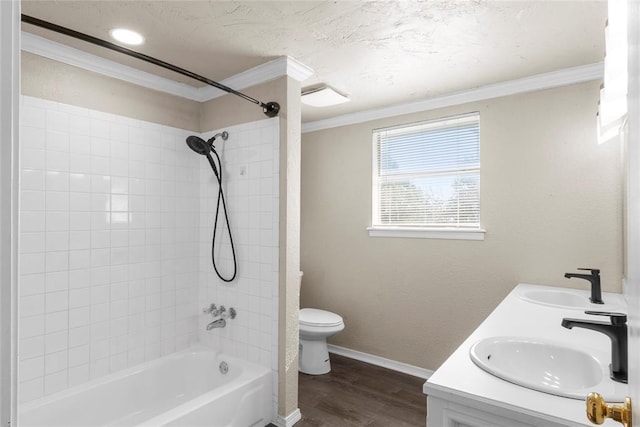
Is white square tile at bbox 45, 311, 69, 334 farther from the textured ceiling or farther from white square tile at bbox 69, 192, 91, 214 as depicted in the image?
the textured ceiling

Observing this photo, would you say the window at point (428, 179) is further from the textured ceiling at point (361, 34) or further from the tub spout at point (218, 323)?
the tub spout at point (218, 323)

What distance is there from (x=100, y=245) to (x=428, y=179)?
2.55 meters

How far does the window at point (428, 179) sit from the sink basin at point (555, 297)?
1.98 feet

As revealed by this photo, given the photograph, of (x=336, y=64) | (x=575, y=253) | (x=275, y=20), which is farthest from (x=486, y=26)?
(x=575, y=253)

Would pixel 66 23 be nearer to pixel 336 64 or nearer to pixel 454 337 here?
pixel 336 64

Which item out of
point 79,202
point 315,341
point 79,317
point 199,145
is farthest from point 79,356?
point 315,341

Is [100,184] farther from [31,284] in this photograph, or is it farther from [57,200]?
[31,284]

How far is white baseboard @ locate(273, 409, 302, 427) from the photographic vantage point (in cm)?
235

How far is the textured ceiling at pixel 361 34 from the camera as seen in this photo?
1.76m

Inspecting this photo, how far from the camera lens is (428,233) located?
3.05 metres

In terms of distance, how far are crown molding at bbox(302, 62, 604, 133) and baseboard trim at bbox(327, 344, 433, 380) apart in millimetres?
2204

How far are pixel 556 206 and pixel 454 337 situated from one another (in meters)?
1.25

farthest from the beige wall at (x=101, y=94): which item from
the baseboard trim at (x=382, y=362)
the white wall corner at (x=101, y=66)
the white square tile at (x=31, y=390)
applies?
the baseboard trim at (x=382, y=362)

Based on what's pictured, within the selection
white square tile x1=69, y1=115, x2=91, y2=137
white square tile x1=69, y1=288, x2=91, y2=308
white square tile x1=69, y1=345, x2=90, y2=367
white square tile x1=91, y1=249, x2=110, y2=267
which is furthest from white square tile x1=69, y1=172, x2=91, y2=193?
white square tile x1=69, y1=345, x2=90, y2=367
